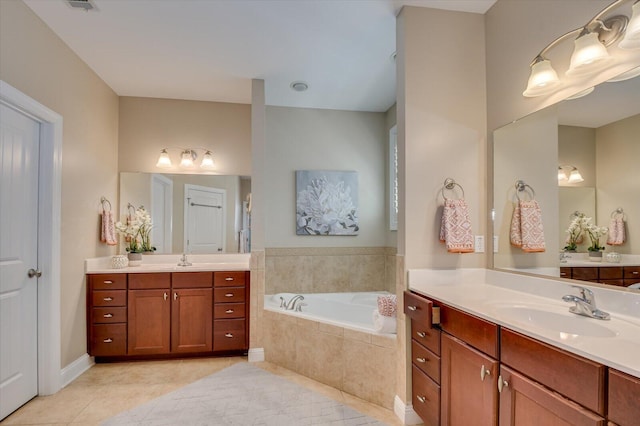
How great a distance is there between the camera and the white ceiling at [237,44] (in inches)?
86.7

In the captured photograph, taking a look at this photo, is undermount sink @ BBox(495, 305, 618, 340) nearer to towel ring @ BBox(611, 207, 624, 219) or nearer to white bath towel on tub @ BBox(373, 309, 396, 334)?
towel ring @ BBox(611, 207, 624, 219)

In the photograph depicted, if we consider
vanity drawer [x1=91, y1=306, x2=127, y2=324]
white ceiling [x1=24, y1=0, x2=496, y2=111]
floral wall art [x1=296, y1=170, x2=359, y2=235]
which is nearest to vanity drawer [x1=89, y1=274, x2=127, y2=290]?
vanity drawer [x1=91, y1=306, x2=127, y2=324]

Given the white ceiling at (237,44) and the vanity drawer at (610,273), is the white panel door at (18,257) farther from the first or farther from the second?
the vanity drawer at (610,273)

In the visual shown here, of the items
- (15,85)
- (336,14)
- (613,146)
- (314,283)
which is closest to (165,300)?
(314,283)

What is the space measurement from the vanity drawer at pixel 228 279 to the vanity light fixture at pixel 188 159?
4.25 feet

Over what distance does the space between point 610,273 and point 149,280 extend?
3.37 m

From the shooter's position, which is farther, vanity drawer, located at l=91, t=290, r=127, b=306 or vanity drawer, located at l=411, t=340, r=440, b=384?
vanity drawer, located at l=91, t=290, r=127, b=306

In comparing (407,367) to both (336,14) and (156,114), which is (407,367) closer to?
(336,14)

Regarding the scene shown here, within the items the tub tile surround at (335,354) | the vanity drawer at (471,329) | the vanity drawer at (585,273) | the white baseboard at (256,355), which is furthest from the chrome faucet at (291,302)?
the vanity drawer at (585,273)

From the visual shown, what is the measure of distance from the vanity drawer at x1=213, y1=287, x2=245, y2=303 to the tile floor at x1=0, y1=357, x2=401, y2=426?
0.57 metres

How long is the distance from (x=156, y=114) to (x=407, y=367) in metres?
3.57

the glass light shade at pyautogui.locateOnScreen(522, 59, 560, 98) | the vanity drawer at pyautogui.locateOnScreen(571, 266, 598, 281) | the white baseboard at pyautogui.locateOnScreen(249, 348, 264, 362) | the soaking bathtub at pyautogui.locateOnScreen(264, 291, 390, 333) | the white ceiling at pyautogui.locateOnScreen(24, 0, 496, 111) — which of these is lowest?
the white baseboard at pyautogui.locateOnScreen(249, 348, 264, 362)

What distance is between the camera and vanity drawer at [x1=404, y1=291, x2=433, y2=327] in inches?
72.0

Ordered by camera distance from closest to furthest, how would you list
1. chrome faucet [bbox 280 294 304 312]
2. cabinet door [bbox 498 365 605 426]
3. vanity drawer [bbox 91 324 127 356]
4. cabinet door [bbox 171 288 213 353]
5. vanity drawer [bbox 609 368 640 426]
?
vanity drawer [bbox 609 368 640 426], cabinet door [bbox 498 365 605 426], vanity drawer [bbox 91 324 127 356], cabinet door [bbox 171 288 213 353], chrome faucet [bbox 280 294 304 312]
